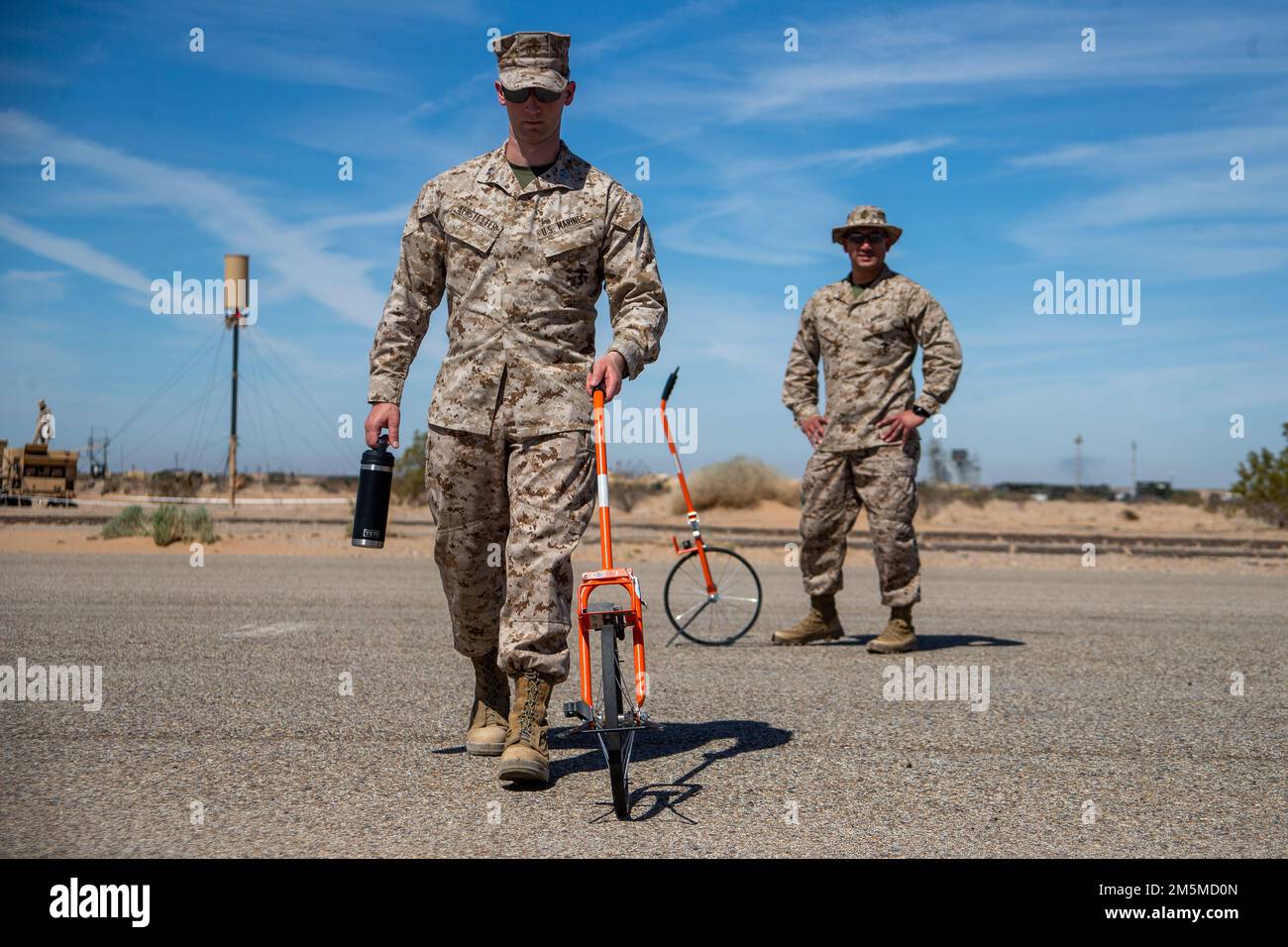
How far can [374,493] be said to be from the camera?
5078mm

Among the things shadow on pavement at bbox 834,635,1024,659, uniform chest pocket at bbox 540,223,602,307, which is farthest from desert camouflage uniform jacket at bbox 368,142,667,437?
shadow on pavement at bbox 834,635,1024,659

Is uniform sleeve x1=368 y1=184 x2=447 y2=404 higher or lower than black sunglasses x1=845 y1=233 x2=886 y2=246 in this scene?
lower

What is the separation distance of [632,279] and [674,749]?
80.0 inches

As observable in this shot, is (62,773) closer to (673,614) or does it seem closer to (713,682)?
(713,682)

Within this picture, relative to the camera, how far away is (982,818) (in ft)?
14.1

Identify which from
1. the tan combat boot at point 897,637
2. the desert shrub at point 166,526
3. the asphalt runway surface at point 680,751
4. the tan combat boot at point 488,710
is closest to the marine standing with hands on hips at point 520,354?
the tan combat boot at point 488,710

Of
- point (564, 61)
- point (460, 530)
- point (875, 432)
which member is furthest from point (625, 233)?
point (875, 432)

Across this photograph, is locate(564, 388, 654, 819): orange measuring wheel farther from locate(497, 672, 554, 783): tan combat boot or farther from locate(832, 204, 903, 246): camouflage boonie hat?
locate(832, 204, 903, 246): camouflage boonie hat

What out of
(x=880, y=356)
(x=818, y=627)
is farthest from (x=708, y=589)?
(x=880, y=356)

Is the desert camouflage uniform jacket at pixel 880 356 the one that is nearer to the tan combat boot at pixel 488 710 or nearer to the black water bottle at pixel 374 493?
the tan combat boot at pixel 488 710

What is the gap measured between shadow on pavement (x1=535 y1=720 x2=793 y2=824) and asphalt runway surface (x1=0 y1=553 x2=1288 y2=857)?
0.02 m

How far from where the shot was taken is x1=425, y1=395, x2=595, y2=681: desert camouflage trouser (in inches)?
184

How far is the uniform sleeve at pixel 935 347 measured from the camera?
344 inches
